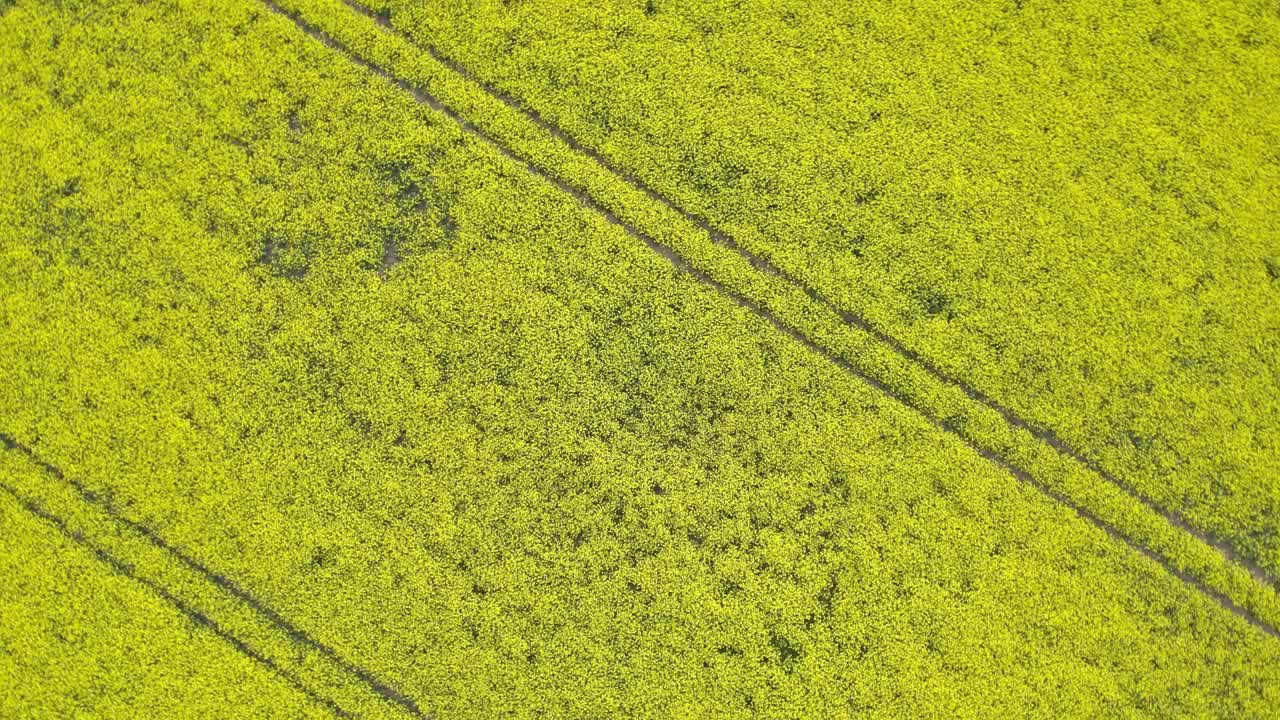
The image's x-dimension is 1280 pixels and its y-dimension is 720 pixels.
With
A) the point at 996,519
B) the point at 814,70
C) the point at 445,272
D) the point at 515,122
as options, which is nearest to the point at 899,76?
the point at 814,70

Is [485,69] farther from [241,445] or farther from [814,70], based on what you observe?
[241,445]

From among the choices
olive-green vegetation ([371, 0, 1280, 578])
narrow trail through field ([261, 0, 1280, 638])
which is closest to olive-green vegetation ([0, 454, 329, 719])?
narrow trail through field ([261, 0, 1280, 638])

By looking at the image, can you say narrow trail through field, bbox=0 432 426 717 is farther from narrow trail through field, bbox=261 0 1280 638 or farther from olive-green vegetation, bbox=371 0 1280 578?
olive-green vegetation, bbox=371 0 1280 578

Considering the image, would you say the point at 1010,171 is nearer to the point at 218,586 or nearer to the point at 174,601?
the point at 218,586

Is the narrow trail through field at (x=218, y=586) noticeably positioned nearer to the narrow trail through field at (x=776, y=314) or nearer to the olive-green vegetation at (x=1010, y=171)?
A: the narrow trail through field at (x=776, y=314)

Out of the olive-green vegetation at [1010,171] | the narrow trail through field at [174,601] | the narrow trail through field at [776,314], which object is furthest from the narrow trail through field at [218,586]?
the olive-green vegetation at [1010,171]

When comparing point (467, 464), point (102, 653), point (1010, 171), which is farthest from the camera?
point (1010, 171)

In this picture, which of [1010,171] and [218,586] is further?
[1010,171]

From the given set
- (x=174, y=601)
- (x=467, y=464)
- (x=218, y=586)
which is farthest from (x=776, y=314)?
(x=174, y=601)
